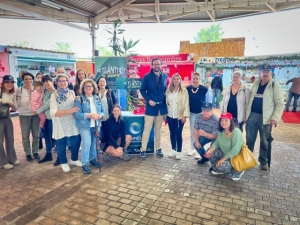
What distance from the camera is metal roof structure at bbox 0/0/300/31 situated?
8.97 meters

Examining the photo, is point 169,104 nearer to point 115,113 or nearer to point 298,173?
point 115,113

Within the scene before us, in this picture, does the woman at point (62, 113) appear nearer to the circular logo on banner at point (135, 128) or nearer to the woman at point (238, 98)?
the circular logo on banner at point (135, 128)

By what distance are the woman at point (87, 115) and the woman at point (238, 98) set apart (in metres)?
2.24

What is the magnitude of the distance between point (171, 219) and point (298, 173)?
2.54 metres

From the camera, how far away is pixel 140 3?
10523 millimetres

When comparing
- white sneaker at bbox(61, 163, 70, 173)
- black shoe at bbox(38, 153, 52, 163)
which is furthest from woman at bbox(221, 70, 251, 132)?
black shoe at bbox(38, 153, 52, 163)

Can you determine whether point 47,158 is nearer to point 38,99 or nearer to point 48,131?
point 48,131

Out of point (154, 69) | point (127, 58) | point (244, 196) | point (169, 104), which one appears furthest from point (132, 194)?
point (127, 58)

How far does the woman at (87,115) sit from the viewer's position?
3.46 metres

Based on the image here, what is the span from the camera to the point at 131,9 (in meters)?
10.6

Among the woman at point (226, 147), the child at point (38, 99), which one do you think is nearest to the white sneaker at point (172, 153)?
the woman at point (226, 147)

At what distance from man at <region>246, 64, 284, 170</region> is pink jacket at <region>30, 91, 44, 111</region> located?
360 centimetres

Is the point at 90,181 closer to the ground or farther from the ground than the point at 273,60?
closer to the ground

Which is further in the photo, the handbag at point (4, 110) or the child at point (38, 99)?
the child at point (38, 99)
